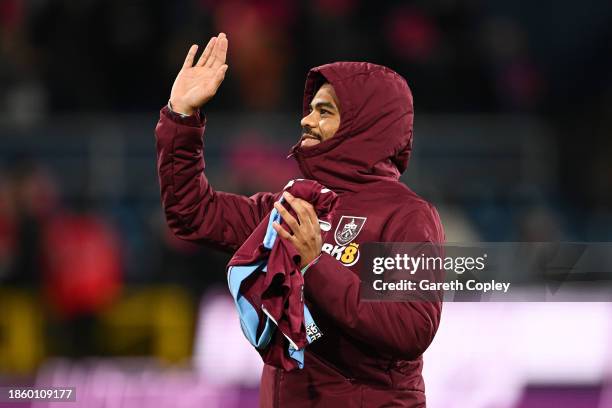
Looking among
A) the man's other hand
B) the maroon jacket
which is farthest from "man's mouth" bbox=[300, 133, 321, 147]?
the man's other hand

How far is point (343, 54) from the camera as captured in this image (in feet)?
26.4

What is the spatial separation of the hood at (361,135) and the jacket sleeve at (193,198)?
0.27 metres

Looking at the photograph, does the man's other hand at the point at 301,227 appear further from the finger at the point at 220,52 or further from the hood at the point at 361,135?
the finger at the point at 220,52

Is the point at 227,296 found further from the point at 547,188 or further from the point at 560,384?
the point at 547,188

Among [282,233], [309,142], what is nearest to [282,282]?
[282,233]

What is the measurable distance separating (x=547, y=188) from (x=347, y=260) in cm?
558

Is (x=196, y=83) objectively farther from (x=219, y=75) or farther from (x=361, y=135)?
(x=361, y=135)

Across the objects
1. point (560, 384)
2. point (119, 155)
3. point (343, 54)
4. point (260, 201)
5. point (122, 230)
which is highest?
point (343, 54)

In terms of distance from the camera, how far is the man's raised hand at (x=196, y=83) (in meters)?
3.08

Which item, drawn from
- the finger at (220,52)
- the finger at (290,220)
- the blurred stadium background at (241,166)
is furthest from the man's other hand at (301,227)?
the blurred stadium background at (241,166)

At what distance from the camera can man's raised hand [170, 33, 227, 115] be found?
3076mm

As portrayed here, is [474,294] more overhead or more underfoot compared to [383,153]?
more underfoot

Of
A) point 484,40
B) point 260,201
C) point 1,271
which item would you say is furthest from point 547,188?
point 260,201

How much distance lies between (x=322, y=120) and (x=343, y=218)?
28 centimetres
